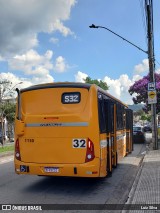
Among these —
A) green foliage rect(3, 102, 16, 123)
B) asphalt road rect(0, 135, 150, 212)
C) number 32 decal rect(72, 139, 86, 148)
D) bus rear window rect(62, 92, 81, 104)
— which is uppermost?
green foliage rect(3, 102, 16, 123)

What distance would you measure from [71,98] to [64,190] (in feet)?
8.44

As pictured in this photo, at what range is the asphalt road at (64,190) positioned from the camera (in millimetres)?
9438

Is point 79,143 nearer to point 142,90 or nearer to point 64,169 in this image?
point 64,169

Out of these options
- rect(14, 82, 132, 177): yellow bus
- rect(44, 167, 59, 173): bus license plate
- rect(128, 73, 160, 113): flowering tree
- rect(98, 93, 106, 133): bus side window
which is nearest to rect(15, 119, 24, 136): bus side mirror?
rect(14, 82, 132, 177): yellow bus

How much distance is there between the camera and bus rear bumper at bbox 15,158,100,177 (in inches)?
394

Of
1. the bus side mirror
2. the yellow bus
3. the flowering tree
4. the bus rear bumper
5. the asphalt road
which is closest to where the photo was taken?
the asphalt road

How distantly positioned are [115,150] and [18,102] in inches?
178

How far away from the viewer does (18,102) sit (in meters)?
11.1

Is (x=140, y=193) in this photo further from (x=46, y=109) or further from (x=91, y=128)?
(x=46, y=109)

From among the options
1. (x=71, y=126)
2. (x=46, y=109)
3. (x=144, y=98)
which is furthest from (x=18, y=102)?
(x=144, y=98)

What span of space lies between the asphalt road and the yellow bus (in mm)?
559

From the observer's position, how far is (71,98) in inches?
416

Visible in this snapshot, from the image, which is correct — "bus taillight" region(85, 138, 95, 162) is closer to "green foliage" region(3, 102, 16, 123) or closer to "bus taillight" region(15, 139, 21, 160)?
"bus taillight" region(15, 139, 21, 160)

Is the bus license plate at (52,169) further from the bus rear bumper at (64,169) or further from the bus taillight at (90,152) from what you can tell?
the bus taillight at (90,152)
